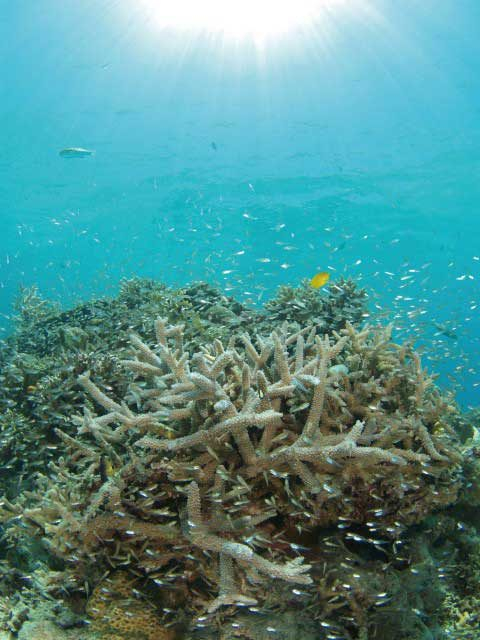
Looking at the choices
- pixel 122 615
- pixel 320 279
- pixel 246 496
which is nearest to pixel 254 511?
pixel 246 496

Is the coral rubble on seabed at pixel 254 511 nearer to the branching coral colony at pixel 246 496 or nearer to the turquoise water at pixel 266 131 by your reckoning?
the branching coral colony at pixel 246 496

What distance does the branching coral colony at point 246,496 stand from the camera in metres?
3.55

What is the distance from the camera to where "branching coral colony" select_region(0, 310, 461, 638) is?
11.7 ft

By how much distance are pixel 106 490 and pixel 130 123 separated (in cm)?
4010

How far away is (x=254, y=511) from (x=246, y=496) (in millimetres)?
136

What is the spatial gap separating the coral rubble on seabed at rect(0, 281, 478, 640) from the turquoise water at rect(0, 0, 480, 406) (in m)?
14.2

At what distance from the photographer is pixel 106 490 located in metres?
3.73

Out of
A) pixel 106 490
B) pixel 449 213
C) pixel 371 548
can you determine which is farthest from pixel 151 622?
pixel 449 213

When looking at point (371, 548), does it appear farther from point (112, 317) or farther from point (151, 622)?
point (112, 317)

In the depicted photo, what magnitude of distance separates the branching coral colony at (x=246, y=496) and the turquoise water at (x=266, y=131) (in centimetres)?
1433

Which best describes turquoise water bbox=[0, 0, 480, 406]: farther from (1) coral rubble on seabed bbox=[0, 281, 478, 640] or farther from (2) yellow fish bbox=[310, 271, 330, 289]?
(1) coral rubble on seabed bbox=[0, 281, 478, 640]

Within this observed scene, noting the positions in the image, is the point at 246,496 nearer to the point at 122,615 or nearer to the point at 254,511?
the point at 254,511

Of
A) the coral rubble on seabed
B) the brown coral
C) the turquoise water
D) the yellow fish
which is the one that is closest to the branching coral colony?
the coral rubble on seabed

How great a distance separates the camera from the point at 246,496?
→ 12.4 ft
